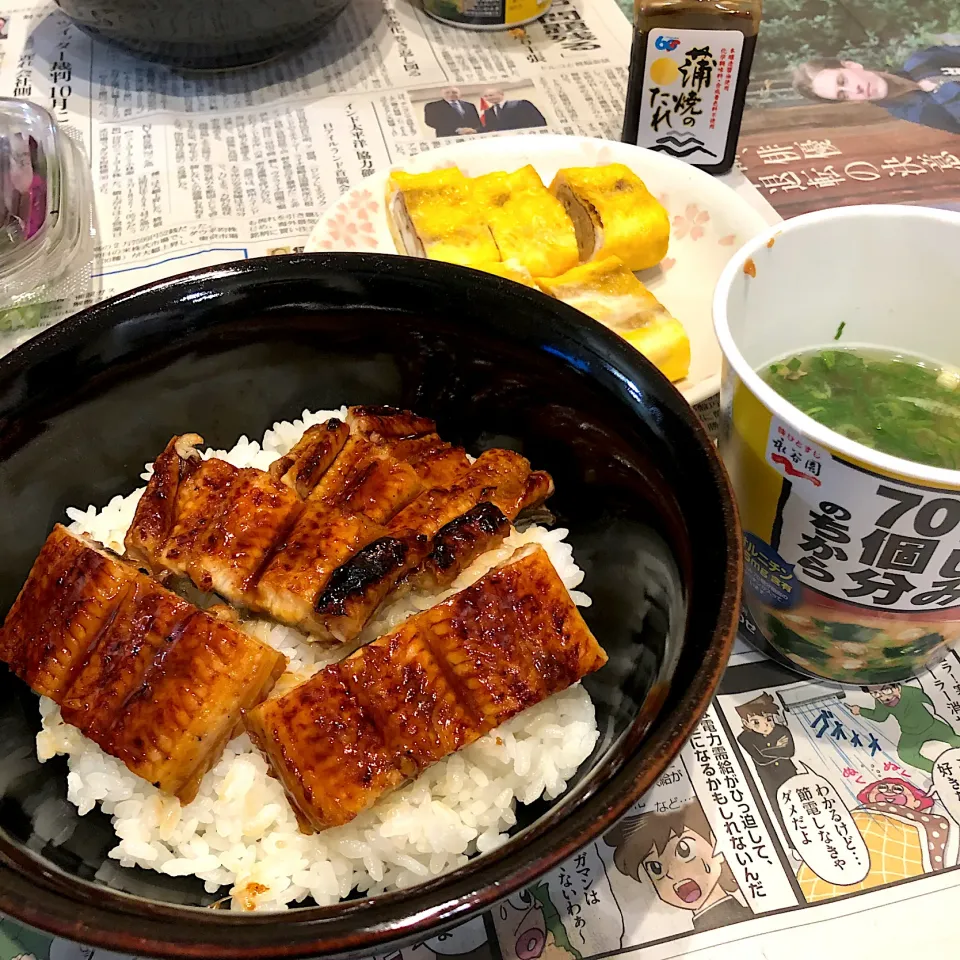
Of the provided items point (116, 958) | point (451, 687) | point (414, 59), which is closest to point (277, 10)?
point (414, 59)

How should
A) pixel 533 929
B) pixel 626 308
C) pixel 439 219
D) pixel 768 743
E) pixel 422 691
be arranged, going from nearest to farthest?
pixel 422 691
pixel 533 929
pixel 768 743
pixel 626 308
pixel 439 219

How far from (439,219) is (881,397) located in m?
1.12

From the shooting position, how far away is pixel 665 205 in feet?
7.21

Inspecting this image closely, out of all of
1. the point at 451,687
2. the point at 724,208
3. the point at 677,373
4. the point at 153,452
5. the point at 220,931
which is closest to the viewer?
the point at 220,931

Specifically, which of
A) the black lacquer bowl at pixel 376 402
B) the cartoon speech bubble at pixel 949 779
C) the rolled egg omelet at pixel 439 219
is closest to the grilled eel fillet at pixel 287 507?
the black lacquer bowl at pixel 376 402

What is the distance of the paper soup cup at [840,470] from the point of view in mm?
1072

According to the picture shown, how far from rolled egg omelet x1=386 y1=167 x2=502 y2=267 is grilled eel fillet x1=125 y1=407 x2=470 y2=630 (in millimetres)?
716

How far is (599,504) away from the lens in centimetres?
132

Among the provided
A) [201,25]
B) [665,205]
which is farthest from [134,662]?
[201,25]

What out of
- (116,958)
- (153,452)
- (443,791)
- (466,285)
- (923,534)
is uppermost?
(466,285)

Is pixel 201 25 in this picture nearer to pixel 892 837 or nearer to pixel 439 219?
pixel 439 219

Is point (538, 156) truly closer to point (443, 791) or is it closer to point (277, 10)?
point (277, 10)

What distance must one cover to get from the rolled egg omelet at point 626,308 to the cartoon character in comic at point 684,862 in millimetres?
915

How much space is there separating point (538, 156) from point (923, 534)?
161 centimetres
